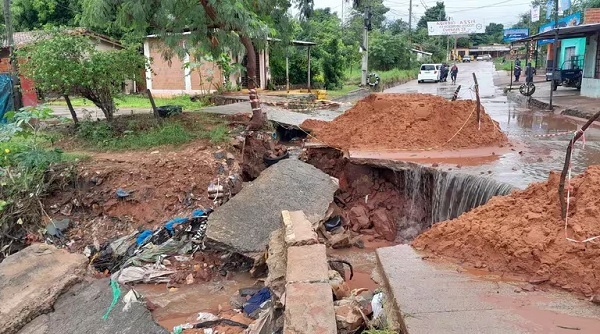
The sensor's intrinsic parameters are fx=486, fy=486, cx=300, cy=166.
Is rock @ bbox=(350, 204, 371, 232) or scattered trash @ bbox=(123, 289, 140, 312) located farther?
rock @ bbox=(350, 204, 371, 232)

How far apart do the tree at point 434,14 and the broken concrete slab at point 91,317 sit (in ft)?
263

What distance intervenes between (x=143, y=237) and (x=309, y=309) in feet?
14.5

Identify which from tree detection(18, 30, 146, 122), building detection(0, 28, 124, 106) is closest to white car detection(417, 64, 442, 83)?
building detection(0, 28, 124, 106)

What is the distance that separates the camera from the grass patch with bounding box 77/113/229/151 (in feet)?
32.8

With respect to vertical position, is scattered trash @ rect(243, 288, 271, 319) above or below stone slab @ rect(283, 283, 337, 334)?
below

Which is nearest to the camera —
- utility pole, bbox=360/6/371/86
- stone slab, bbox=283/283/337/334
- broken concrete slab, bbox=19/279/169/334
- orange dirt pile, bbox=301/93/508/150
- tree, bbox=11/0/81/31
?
stone slab, bbox=283/283/337/334

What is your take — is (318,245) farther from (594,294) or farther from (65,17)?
(65,17)

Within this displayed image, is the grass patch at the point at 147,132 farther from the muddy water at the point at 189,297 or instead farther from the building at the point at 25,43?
the muddy water at the point at 189,297

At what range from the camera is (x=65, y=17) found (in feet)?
96.4

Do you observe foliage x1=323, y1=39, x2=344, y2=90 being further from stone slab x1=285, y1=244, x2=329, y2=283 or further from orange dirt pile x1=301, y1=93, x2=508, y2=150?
stone slab x1=285, y1=244, x2=329, y2=283

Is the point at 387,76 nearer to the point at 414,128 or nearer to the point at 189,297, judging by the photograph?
the point at 414,128

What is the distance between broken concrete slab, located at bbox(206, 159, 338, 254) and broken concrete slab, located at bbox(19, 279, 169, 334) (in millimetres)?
1629

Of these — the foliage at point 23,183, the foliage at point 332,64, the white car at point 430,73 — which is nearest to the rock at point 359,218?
the foliage at point 23,183

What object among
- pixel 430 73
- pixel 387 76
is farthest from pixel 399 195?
pixel 430 73
